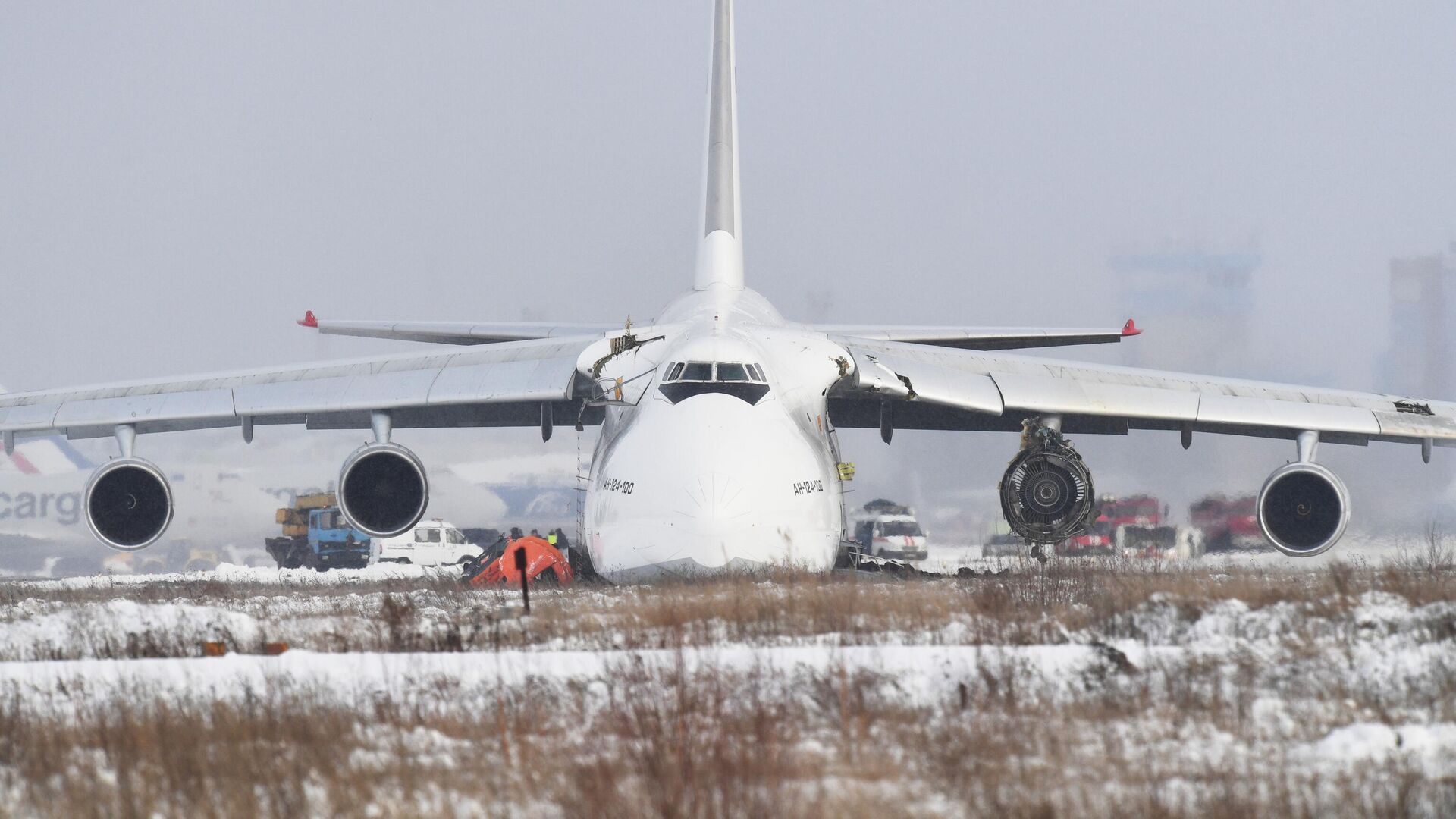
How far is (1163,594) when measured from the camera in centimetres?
834

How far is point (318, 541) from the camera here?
38125 mm

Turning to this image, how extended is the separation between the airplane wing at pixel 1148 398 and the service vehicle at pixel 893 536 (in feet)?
51.9

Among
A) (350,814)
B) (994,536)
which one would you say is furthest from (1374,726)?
(994,536)

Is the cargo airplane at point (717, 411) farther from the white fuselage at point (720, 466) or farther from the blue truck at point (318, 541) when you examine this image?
the blue truck at point (318, 541)

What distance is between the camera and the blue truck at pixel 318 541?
38.1m

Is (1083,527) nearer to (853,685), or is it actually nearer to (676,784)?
(853,685)

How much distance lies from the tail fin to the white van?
53.9 feet

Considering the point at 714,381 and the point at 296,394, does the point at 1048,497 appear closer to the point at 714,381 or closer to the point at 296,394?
the point at 714,381

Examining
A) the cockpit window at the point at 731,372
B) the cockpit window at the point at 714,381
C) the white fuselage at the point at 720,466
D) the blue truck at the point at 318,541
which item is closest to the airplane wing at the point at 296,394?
the white fuselage at the point at 720,466

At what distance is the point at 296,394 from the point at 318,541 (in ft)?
71.5

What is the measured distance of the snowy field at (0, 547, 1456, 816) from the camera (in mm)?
4613

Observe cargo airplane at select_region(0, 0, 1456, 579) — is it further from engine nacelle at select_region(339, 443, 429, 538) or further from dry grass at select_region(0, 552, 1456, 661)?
dry grass at select_region(0, 552, 1456, 661)

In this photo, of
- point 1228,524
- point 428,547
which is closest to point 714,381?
point 1228,524

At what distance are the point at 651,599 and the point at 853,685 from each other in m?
4.61
